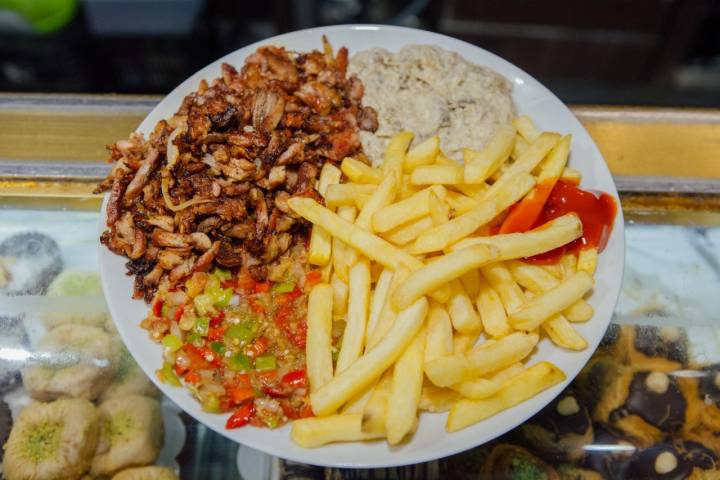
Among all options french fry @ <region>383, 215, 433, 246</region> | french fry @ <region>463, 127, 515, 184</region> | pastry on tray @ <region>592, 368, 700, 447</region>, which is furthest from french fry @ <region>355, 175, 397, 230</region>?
pastry on tray @ <region>592, 368, 700, 447</region>

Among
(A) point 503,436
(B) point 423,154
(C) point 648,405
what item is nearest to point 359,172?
(B) point 423,154

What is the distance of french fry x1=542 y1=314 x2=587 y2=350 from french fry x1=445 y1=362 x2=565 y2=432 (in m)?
0.16

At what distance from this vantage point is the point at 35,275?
301cm

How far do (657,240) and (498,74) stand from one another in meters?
1.12

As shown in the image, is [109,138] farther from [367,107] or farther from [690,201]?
[690,201]

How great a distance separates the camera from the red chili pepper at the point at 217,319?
8.88ft

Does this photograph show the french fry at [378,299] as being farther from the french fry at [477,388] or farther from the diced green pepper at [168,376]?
the diced green pepper at [168,376]

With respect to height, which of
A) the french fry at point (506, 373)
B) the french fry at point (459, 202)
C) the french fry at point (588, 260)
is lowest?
the french fry at point (506, 373)

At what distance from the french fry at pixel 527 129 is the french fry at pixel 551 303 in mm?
787

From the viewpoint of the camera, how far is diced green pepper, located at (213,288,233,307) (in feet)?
9.09

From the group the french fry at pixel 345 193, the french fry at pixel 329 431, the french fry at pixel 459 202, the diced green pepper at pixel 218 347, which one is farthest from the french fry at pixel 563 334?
the diced green pepper at pixel 218 347

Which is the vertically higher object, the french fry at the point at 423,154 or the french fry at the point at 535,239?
the french fry at the point at 423,154

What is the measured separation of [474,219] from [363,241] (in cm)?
45

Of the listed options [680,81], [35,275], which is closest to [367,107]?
[35,275]
